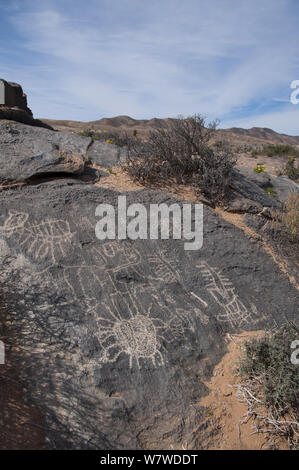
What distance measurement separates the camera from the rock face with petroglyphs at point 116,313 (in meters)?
2.69

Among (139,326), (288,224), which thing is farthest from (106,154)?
(139,326)

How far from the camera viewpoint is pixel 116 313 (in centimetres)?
331

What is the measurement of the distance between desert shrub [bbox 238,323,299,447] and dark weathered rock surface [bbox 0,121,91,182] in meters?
3.60

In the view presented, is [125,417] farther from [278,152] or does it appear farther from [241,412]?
[278,152]

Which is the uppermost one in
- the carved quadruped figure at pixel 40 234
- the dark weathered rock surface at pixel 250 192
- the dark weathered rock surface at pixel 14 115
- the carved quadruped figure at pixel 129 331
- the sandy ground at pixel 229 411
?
the dark weathered rock surface at pixel 14 115

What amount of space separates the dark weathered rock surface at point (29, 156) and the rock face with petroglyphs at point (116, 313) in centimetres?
24

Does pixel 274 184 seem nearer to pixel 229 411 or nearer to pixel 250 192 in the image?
pixel 250 192

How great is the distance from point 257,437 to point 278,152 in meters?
18.7

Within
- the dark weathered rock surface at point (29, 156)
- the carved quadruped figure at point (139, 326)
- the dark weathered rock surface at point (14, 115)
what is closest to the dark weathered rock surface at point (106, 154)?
the dark weathered rock surface at point (29, 156)

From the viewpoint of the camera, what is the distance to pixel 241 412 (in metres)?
2.88

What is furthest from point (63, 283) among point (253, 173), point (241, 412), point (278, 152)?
point (278, 152)

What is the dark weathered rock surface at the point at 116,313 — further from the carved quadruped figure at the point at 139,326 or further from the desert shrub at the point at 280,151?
the desert shrub at the point at 280,151

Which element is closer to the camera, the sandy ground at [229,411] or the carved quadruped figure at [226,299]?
the sandy ground at [229,411]

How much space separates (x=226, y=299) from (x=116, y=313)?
1311 millimetres
